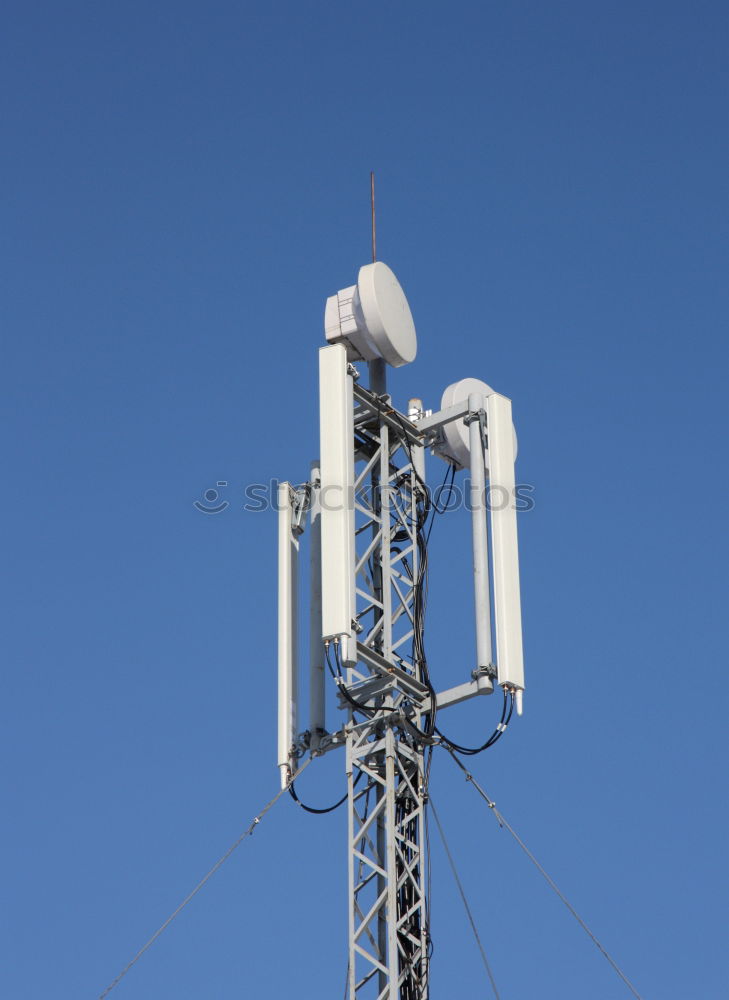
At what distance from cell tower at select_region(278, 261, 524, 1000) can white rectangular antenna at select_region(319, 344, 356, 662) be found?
0.02 metres

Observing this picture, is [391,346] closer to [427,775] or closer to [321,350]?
[321,350]

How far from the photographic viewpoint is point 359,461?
88.8 feet

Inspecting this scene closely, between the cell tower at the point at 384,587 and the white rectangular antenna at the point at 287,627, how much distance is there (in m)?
0.02

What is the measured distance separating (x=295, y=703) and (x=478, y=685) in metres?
2.55

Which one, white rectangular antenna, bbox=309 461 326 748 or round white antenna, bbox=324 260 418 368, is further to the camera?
round white antenna, bbox=324 260 418 368

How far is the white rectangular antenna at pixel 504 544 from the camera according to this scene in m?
25.2

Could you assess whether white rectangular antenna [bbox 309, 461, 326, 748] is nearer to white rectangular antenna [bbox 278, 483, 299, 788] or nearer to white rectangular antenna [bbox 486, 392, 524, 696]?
white rectangular antenna [bbox 278, 483, 299, 788]

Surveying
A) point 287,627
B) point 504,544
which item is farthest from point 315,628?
point 504,544

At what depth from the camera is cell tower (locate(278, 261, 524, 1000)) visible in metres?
24.0

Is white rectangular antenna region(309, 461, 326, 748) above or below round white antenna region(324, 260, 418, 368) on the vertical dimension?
below

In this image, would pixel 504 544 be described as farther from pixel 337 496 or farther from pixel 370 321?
pixel 370 321

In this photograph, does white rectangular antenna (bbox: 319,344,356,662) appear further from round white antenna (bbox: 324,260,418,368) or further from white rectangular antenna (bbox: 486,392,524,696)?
white rectangular antenna (bbox: 486,392,524,696)

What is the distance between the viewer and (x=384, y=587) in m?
25.5

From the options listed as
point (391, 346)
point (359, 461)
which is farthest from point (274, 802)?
point (391, 346)
